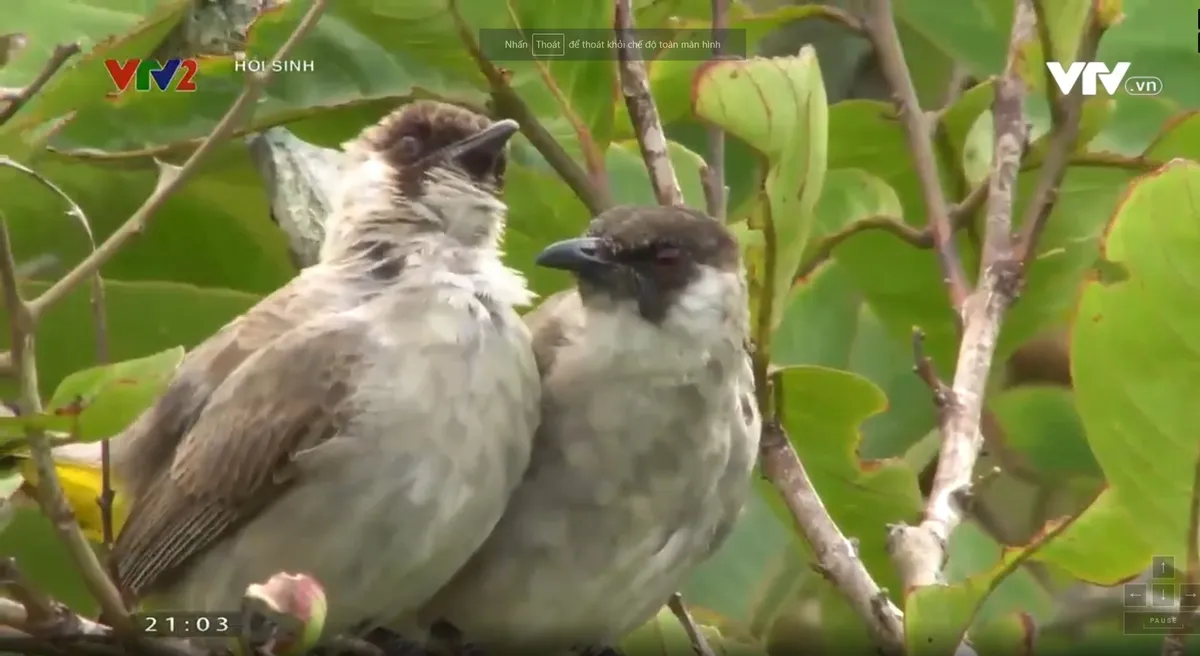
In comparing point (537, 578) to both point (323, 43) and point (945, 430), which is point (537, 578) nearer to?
point (945, 430)

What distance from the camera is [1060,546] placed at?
66cm

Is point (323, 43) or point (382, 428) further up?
point (323, 43)

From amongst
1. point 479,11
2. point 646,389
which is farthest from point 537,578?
point 479,11

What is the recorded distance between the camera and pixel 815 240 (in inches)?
36.1

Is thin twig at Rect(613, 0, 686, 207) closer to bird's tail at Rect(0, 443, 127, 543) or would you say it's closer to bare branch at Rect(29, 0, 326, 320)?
bare branch at Rect(29, 0, 326, 320)

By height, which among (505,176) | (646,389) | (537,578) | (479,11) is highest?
(479,11)

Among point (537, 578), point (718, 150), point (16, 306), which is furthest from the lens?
point (718, 150)

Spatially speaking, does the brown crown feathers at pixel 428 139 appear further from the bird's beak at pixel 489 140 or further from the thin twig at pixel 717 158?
the thin twig at pixel 717 158

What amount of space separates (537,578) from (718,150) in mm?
298

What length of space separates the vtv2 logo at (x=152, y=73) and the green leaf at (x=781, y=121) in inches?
13.0

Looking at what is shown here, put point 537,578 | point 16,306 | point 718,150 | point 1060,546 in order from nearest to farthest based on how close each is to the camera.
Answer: point 16,306 < point 1060,546 < point 537,578 < point 718,150

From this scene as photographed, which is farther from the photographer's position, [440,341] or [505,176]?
[505,176]

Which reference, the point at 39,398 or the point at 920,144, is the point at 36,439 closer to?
the point at 39,398

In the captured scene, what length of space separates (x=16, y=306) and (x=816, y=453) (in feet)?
1.65
